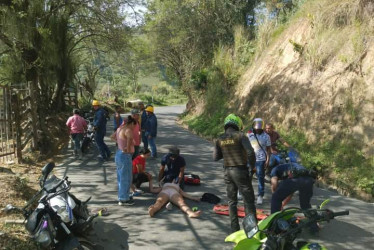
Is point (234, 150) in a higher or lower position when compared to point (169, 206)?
higher

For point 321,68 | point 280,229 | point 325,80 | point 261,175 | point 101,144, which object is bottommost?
point 101,144

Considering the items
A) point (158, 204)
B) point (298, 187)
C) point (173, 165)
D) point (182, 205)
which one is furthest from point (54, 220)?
point (298, 187)

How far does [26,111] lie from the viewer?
10594 mm

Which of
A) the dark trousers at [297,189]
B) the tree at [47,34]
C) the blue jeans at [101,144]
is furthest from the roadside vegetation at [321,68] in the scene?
the tree at [47,34]

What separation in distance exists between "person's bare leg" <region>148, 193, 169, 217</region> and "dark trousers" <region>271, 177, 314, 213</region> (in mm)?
2157

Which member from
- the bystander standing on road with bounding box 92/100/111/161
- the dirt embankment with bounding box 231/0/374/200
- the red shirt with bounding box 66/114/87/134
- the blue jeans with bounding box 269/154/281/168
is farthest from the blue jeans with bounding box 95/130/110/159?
the dirt embankment with bounding box 231/0/374/200

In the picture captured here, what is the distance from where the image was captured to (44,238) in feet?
13.0

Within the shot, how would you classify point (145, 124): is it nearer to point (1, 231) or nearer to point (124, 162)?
point (124, 162)

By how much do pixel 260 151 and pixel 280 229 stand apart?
3.85 metres

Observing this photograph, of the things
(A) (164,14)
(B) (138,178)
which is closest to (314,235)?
(B) (138,178)

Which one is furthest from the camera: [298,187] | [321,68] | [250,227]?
[321,68]

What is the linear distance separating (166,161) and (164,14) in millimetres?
19963

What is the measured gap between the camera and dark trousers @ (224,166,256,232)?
4.98m

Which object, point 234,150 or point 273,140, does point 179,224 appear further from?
point 273,140
